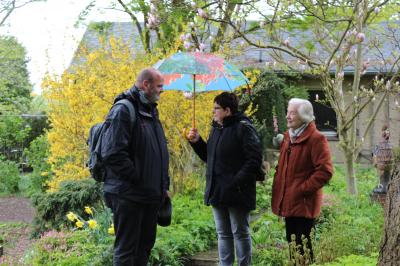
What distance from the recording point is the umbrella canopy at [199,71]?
5.11 metres

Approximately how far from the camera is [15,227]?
9.73m

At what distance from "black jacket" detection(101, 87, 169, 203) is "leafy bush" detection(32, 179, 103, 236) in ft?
9.61

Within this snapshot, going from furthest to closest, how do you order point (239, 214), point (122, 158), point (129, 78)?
point (129, 78) < point (239, 214) < point (122, 158)

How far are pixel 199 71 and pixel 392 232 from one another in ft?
9.03

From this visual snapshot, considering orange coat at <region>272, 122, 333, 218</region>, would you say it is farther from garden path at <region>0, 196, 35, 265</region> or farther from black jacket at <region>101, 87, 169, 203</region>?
garden path at <region>0, 196, 35, 265</region>

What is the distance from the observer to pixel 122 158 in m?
3.78

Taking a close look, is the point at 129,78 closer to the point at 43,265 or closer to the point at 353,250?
the point at 43,265

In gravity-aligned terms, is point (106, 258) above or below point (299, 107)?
below

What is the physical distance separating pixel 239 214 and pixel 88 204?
9.72ft

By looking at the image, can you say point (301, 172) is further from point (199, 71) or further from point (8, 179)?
point (8, 179)

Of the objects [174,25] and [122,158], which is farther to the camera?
[174,25]

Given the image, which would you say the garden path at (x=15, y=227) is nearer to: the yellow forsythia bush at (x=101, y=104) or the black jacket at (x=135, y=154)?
the yellow forsythia bush at (x=101, y=104)

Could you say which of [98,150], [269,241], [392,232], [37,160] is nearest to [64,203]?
[269,241]

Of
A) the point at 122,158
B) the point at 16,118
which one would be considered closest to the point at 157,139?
the point at 122,158
